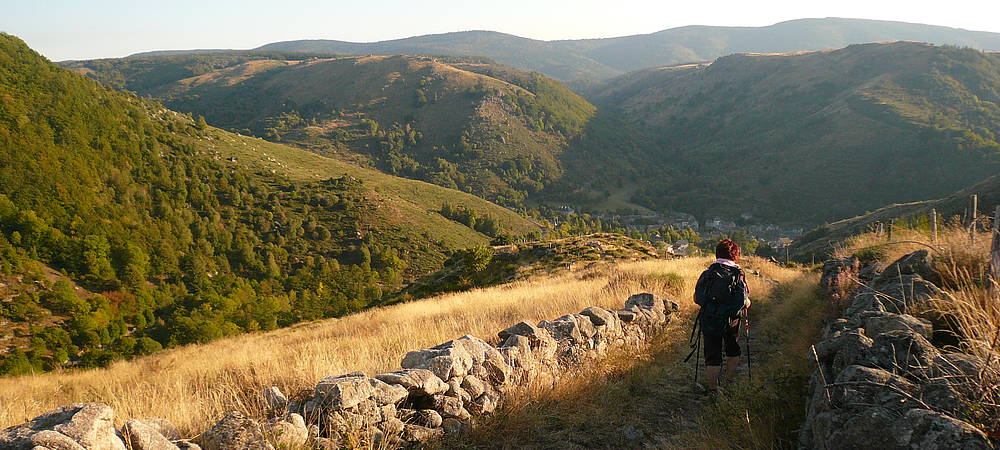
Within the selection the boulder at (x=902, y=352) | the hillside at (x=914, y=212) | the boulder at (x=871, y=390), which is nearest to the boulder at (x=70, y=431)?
the boulder at (x=871, y=390)

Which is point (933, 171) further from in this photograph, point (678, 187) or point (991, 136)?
point (678, 187)

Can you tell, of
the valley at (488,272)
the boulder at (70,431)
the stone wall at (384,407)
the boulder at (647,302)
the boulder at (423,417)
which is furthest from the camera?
the boulder at (647,302)

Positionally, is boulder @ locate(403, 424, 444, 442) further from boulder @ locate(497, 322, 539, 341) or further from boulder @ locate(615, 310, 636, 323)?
boulder @ locate(615, 310, 636, 323)

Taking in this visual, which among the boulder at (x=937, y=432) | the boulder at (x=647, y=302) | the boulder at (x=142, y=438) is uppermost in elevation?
the boulder at (x=937, y=432)

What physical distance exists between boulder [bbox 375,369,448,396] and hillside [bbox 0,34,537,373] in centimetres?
6843

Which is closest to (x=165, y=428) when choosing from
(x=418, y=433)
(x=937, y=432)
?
(x=418, y=433)

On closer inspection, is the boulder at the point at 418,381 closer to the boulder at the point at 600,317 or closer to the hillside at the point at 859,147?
the boulder at the point at 600,317

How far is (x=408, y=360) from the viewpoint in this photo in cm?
541

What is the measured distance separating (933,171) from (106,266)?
16839 centimetres

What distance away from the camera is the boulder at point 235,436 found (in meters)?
3.56

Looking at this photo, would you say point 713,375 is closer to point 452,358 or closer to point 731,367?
point 731,367

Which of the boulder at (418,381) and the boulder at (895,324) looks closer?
the boulder at (895,324)

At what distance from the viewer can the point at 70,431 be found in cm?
307

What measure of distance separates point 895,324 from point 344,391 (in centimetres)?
485
